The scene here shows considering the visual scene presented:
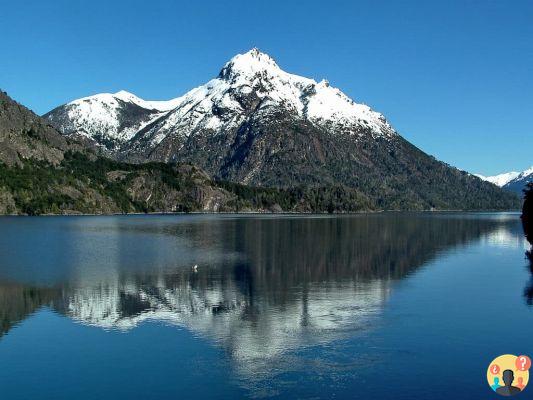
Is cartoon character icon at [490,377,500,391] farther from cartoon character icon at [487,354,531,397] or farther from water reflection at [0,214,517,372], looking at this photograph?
water reflection at [0,214,517,372]

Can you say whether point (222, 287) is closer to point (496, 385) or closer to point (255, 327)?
point (255, 327)

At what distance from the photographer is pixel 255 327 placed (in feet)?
204

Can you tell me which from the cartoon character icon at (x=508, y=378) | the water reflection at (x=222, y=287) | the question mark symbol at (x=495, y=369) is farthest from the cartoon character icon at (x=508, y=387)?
the water reflection at (x=222, y=287)

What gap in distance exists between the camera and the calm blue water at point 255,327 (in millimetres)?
45188

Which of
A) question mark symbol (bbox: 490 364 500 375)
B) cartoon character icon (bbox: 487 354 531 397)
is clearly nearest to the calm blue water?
cartoon character icon (bbox: 487 354 531 397)

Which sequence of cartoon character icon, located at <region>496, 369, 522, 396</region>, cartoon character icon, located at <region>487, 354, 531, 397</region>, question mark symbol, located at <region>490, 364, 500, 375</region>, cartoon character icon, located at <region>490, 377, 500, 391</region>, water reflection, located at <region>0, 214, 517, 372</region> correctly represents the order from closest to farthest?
cartoon character icon, located at <region>487, 354, 531, 397</region>
cartoon character icon, located at <region>496, 369, 522, 396</region>
cartoon character icon, located at <region>490, 377, 500, 391</region>
question mark symbol, located at <region>490, 364, 500, 375</region>
water reflection, located at <region>0, 214, 517, 372</region>

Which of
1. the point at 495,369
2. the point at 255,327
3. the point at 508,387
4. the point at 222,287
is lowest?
the point at 508,387

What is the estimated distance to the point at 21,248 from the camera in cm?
14650

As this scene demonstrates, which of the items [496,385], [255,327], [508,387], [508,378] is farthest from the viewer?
[255,327]

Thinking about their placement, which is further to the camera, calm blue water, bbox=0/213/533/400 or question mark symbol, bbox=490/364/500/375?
calm blue water, bbox=0/213/533/400

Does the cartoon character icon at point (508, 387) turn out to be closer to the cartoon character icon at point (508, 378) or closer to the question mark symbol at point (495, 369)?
the cartoon character icon at point (508, 378)

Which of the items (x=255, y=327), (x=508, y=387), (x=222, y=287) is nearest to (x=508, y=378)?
(x=508, y=387)

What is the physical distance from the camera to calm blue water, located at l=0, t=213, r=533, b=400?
45.2m

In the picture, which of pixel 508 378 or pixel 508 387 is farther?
pixel 508 378
